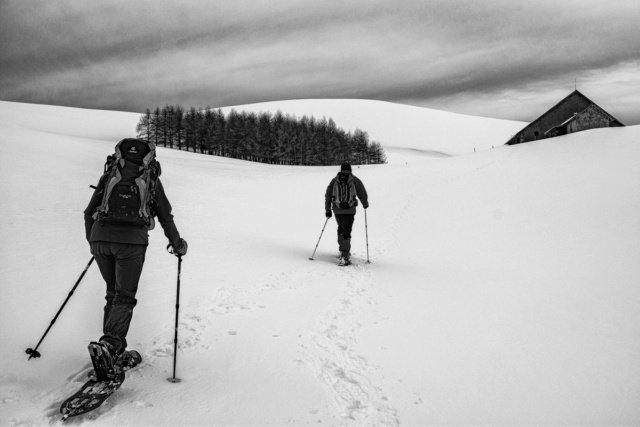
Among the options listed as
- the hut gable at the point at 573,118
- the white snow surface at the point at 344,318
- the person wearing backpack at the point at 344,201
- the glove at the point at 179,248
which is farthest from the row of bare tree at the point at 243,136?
the glove at the point at 179,248

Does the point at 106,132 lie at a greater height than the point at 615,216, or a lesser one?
greater

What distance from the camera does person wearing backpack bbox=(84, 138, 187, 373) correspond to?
3701 mm

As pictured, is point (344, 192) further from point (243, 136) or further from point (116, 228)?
point (243, 136)

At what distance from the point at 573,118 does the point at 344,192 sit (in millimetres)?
33887

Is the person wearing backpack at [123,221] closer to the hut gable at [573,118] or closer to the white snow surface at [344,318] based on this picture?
the white snow surface at [344,318]

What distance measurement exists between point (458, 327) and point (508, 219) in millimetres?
11255

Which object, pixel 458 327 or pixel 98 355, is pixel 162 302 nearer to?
pixel 98 355

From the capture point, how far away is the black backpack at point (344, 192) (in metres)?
9.77

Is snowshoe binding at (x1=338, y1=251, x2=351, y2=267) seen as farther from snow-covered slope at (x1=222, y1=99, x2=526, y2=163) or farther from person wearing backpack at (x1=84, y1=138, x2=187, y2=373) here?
snow-covered slope at (x1=222, y1=99, x2=526, y2=163)

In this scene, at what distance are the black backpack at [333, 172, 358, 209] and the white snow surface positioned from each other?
1.59m

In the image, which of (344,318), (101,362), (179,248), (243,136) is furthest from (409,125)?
(101,362)

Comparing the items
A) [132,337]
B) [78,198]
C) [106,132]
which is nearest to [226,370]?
[132,337]

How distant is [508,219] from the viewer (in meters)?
15.2

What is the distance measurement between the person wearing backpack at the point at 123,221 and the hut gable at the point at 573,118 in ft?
130
